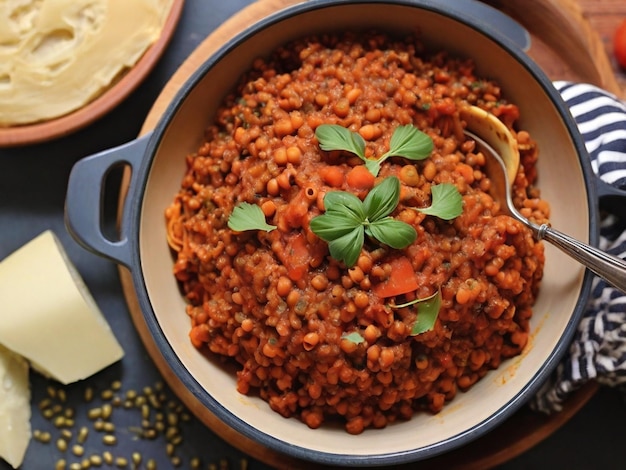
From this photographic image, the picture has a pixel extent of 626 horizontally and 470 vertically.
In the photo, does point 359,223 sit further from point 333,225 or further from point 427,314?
point 427,314

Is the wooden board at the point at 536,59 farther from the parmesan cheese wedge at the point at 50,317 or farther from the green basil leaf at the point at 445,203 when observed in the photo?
the green basil leaf at the point at 445,203

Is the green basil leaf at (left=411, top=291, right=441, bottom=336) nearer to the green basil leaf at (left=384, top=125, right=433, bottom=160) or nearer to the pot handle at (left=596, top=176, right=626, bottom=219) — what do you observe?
the green basil leaf at (left=384, top=125, right=433, bottom=160)

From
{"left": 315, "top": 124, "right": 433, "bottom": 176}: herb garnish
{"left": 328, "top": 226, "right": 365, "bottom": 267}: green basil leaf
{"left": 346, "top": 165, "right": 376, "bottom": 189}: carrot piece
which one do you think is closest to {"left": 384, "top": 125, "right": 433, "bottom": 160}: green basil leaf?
{"left": 315, "top": 124, "right": 433, "bottom": 176}: herb garnish

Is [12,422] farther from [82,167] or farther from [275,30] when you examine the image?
[275,30]

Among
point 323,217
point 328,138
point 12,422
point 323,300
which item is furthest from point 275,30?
point 12,422

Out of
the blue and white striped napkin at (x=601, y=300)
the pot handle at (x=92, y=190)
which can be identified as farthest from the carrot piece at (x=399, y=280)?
the pot handle at (x=92, y=190)
